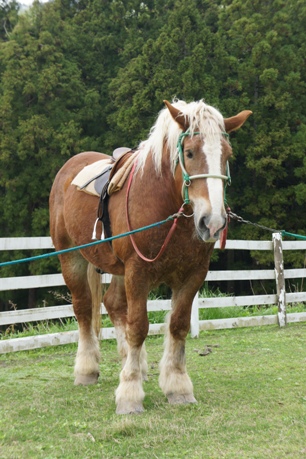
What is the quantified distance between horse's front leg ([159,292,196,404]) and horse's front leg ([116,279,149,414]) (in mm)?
252

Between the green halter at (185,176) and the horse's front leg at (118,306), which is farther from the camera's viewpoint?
the horse's front leg at (118,306)

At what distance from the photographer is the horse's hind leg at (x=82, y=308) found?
5.00 meters

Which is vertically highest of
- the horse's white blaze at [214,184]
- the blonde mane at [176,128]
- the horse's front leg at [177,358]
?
the blonde mane at [176,128]

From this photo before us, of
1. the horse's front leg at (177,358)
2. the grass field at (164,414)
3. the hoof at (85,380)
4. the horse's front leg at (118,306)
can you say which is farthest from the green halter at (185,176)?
the hoof at (85,380)

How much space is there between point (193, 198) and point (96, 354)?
A: 2.25 m

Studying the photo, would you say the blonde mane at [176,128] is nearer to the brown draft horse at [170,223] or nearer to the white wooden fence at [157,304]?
the brown draft horse at [170,223]

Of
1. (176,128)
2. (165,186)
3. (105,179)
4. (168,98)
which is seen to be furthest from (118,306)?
(168,98)

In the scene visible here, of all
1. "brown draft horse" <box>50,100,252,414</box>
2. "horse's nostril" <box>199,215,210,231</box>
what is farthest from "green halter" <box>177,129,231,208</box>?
"horse's nostril" <box>199,215,210,231</box>

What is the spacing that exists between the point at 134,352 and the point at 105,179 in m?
1.56

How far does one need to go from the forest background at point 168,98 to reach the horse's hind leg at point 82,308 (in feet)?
51.3

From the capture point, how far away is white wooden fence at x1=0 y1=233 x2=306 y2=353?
6.67 m

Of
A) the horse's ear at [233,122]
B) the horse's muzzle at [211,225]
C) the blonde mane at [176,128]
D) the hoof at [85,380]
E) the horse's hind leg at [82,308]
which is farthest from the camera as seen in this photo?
the horse's hind leg at [82,308]

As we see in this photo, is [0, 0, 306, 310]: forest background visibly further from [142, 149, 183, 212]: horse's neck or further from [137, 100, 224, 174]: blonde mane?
[142, 149, 183, 212]: horse's neck

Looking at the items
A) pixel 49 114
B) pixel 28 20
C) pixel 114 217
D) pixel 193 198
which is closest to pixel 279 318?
pixel 114 217
